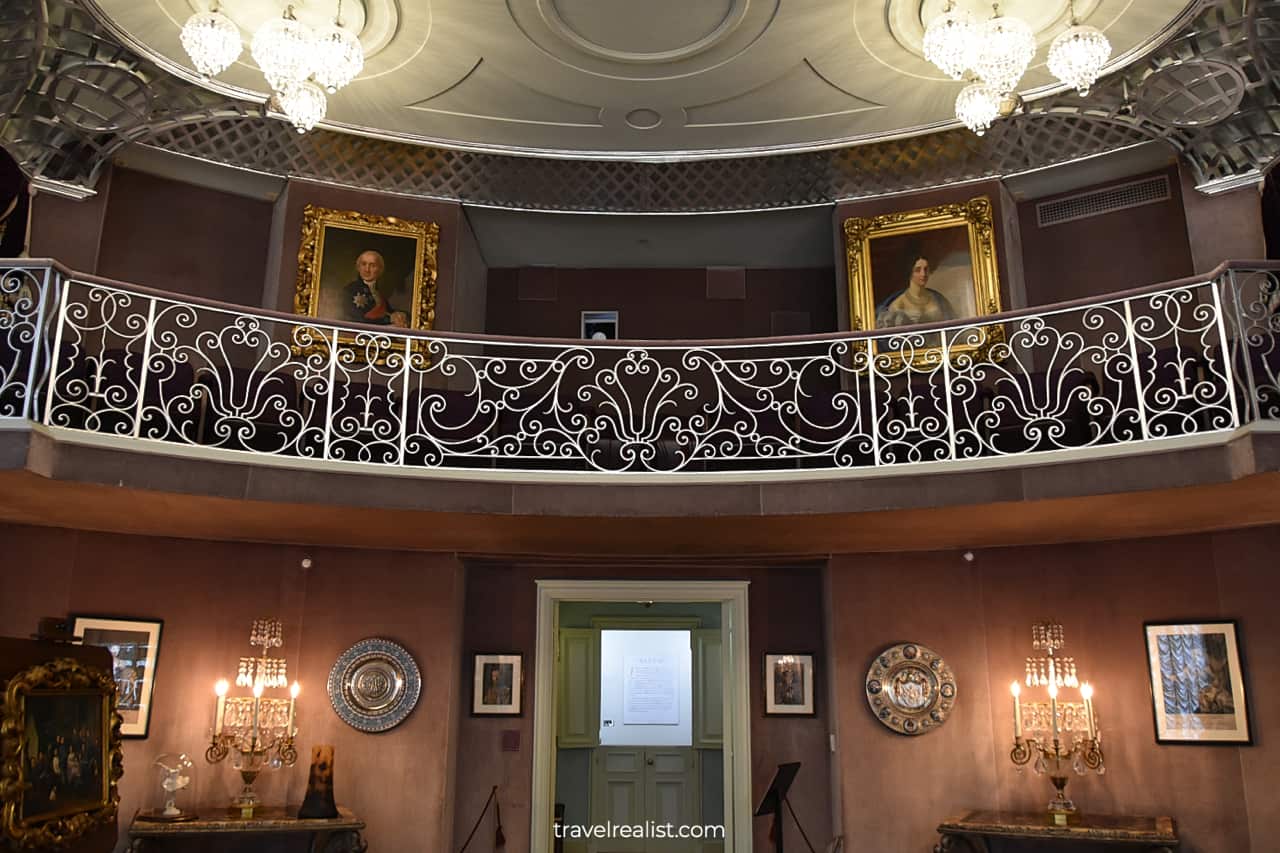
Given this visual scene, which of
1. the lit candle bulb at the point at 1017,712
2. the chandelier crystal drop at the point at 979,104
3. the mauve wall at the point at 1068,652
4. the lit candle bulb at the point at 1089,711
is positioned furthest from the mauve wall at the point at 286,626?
the chandelier crystal drop at the point at 979,104

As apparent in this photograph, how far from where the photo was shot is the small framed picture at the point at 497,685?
27.3 feet

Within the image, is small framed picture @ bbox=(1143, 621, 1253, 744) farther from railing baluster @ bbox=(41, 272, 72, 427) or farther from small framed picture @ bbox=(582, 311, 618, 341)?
railing baluster @ bbox=(41, 272, 72, 427)

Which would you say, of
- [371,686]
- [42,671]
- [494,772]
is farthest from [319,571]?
[42,671]

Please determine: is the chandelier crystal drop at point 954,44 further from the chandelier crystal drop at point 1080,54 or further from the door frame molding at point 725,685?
the door frame molding at point 725,685

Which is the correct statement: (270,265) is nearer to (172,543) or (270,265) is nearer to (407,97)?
(407,97)

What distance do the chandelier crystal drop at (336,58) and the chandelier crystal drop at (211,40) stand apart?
53 cm

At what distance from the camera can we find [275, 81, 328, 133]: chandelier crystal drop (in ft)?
21.2

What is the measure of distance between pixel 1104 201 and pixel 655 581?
5.35 meters

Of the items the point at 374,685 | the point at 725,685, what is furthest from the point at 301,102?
the point at 725,685

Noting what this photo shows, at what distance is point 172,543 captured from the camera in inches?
303

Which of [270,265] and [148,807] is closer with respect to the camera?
[148,807]

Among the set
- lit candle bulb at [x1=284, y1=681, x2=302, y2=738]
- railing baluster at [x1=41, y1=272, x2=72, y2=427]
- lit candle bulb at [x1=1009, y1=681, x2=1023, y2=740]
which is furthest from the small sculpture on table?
lit candle bulb at [x1=1009, y1=681, x2=1023, y2=740]

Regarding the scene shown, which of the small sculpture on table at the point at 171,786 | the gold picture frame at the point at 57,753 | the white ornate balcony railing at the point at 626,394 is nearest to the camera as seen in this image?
the gold picture frame at the point at 57,753

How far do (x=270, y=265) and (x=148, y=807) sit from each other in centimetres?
473
